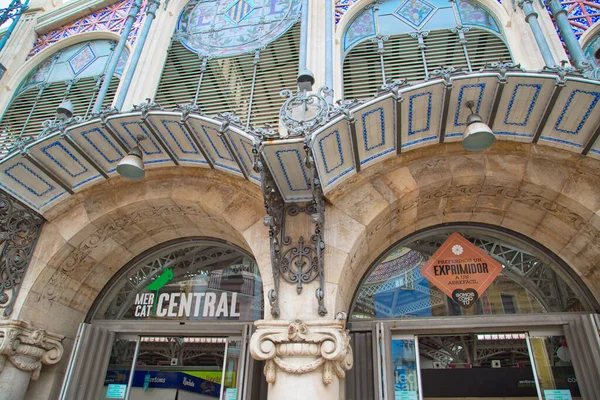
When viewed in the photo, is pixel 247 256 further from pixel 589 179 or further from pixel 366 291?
pixel 589 179

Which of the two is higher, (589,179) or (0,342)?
(589,179)

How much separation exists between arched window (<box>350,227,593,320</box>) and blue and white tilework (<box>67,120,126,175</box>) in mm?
3585

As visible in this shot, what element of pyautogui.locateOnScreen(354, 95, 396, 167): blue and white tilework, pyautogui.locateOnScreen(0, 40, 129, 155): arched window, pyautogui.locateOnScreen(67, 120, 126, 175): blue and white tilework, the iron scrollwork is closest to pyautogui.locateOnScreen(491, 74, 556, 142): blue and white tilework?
pyautogui.locateOnScreen(354, 95, 396, 167): blue and white tilework

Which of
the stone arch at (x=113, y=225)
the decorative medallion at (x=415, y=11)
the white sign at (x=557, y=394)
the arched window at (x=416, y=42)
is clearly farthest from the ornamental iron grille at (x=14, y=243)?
the white sign at (x=557, y=394)

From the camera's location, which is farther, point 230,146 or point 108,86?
point 108,86

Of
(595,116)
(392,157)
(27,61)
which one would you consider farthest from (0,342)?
(595,116)

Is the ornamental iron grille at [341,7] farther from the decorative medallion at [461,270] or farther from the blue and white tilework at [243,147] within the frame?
the decorative medallion at [461,270]

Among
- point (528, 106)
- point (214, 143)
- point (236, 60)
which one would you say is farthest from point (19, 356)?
point (528, 106)

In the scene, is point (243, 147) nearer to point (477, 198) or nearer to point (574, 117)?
point (477, 198)

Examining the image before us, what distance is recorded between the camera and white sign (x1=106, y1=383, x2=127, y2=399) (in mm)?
5605

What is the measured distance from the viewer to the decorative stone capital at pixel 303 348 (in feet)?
12.6

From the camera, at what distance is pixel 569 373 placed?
15.8 ft

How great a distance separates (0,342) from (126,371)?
1.59 m

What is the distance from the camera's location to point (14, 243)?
212 inches
